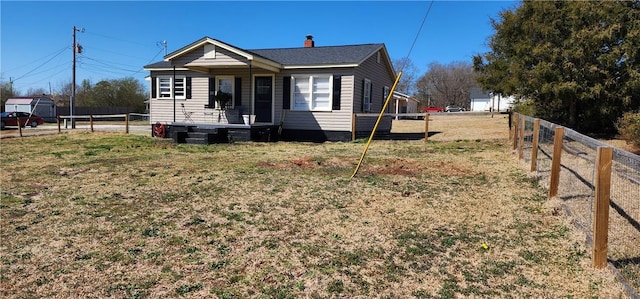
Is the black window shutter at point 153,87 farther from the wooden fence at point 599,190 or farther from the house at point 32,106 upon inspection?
the house at point 32,106

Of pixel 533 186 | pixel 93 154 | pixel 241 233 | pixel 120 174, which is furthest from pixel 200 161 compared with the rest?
pixel 533 186

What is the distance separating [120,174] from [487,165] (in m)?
7.00

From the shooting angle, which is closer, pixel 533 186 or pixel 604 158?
pixel 604 158

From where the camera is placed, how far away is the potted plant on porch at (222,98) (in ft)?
49.3

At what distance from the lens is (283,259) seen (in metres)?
3.76

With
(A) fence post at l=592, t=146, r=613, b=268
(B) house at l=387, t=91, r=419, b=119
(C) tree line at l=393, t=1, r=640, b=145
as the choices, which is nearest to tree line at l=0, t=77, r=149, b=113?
(B) house at l=387, t=91, r=419, b=119

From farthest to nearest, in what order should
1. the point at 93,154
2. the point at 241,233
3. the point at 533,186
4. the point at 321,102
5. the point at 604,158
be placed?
the point at 321,102
the point at 93,154
the point at 533,186
the point at 241,233
the point at 604,158

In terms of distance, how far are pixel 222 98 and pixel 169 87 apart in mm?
2708

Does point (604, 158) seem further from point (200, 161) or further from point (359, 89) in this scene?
point (359, 89)

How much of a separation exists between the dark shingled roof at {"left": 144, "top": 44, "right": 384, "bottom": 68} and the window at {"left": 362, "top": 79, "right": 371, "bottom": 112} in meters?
1.18

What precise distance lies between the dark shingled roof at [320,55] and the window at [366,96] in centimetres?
118

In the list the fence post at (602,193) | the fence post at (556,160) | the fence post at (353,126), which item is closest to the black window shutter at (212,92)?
the fence post at (353,126)

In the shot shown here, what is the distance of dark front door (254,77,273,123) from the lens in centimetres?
1501

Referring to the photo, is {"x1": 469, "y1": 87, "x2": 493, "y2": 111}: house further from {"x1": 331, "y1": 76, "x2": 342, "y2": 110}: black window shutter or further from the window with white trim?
the window with white trim
